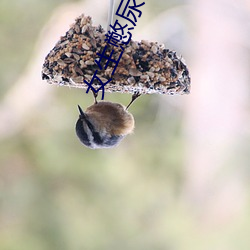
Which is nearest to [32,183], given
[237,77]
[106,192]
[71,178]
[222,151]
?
[71,178]

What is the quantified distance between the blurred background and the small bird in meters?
1.55

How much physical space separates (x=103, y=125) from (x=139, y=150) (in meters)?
1.94

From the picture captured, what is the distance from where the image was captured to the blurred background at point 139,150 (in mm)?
2830

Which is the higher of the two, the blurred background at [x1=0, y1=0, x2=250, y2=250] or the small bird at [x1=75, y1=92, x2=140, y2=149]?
the blurred background at [x1=0, y1=0, x2=250, y2=250]

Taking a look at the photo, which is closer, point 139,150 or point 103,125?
point 103,125

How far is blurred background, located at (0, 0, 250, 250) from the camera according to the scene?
2.83m

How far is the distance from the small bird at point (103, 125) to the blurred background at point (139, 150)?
155 cm

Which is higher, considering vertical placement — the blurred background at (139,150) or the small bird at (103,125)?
the blurred background at (139,150)

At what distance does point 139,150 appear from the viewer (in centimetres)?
311

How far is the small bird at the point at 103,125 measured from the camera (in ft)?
3.79

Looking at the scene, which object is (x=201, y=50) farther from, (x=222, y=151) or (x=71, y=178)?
(x=71, y=178)

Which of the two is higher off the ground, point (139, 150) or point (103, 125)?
point (139, 150)

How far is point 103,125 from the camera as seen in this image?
1.18m

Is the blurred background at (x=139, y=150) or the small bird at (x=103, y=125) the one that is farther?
the blurred background at (x=139, y=150)
